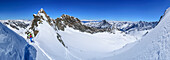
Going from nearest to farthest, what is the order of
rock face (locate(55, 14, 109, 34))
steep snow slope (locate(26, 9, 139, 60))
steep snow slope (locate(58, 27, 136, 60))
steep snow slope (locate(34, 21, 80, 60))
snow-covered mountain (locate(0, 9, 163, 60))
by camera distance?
steep snow slope (locate(34, 21, 80, 60)), steep snow slope (locate(26, 9, 139, 60)), snow-covered mountain (locate(0, 9, 163, 60)), steep snow slope (locate(58, 27, 136, 60)), rock face (locate(55, 14, 109, 34))

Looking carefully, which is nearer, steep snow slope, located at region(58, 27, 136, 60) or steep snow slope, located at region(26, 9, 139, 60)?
steep snow slope, located at region(26, 9, 139, 60)

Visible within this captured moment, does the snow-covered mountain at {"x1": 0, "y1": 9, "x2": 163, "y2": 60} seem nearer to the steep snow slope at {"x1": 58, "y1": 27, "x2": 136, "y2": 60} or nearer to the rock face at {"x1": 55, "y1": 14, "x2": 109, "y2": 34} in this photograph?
the steep snow slope at {"x1": 58, "y1": 27, "x2": 136, "y2": 60}

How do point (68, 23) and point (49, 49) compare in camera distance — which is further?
point (68, 23)

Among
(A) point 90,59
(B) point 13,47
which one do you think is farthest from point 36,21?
(B) point 13,47

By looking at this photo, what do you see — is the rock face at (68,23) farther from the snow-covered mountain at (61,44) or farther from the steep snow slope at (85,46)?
the steep snow slope at (85,46)

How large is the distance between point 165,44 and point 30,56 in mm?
12903

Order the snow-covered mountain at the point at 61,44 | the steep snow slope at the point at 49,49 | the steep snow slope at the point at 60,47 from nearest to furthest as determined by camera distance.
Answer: the steep snow slope at the point at 49,49 < the steep snow slope at the point at 60,47 < the snow-covered mountain at the point at 61,44

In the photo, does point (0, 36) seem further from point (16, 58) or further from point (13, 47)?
point (16, 58)

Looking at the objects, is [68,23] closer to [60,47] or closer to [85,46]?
[85,46]

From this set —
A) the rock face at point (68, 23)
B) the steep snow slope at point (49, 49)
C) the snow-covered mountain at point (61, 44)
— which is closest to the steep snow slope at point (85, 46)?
the snow-covered mountain at point (61, 44)

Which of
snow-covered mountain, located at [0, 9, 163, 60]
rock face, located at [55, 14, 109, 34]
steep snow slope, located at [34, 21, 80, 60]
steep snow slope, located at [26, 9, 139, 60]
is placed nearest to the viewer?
steep snow slope, located at [34, 21, 80, 60]

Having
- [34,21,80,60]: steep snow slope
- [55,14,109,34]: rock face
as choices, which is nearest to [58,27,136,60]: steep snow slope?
[34,21,80,60]: steep snow slope

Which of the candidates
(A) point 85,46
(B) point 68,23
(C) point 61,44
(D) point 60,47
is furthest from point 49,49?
(B) point 68,23

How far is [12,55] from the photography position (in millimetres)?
7582
